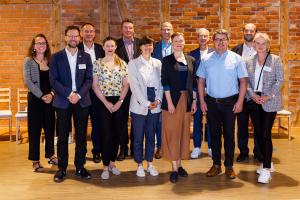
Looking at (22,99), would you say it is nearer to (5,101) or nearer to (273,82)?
(5,101)

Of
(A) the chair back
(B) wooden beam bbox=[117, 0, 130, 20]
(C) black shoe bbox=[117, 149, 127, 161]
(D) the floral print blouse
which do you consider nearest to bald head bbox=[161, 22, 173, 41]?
(D) the floral print blouse

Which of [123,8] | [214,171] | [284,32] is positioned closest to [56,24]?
[123,8]

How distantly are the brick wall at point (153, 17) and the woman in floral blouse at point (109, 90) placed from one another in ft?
9.59

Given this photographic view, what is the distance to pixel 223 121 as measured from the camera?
438cm

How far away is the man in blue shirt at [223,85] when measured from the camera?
13.9 feet

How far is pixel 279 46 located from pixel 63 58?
4294mm

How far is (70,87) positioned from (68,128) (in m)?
0.43

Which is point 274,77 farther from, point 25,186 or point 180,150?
point 25,186

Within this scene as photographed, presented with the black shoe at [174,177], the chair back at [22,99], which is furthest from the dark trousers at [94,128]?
the chair back at [22,99]

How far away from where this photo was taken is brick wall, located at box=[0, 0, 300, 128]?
23.6ft

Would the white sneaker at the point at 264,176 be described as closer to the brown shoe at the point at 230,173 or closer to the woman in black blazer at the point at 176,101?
the brown shoe at the point at 230,173

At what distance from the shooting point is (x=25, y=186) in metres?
4.27

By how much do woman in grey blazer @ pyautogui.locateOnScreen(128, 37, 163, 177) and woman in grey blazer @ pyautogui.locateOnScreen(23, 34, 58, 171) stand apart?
40.3 inches

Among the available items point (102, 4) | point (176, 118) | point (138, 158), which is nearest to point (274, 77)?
point (176, 118)
